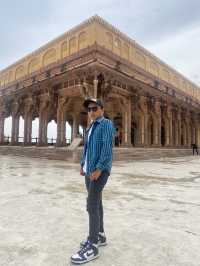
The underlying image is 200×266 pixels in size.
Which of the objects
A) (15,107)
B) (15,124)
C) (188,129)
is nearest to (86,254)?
(15,107)

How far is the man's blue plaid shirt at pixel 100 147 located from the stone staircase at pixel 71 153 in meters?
9.93

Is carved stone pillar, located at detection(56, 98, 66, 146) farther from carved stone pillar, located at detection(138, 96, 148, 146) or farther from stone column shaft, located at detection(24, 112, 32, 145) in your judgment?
carved stone pillar, located at detection(138, 96, 148, 146)

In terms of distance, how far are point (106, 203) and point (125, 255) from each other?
1847 millimetres

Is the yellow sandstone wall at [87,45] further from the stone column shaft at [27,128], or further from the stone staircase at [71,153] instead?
the stone staircase at [71,153]

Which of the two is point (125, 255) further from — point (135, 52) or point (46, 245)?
point (135, 52)

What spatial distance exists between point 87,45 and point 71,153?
7381 mm

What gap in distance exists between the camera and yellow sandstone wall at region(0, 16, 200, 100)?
1481cm

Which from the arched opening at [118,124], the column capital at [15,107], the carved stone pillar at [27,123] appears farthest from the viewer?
the arched opening at [118,124]

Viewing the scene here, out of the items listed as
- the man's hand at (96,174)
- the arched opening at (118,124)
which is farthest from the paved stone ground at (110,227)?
the arched opening at (118,124)

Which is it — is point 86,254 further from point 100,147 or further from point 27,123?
point 27,123

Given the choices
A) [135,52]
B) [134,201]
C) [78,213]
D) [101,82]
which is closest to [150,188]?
[134,201]

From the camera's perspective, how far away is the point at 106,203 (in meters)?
3.96

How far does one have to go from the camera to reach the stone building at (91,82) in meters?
14.2

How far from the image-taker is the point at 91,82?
14.1m
